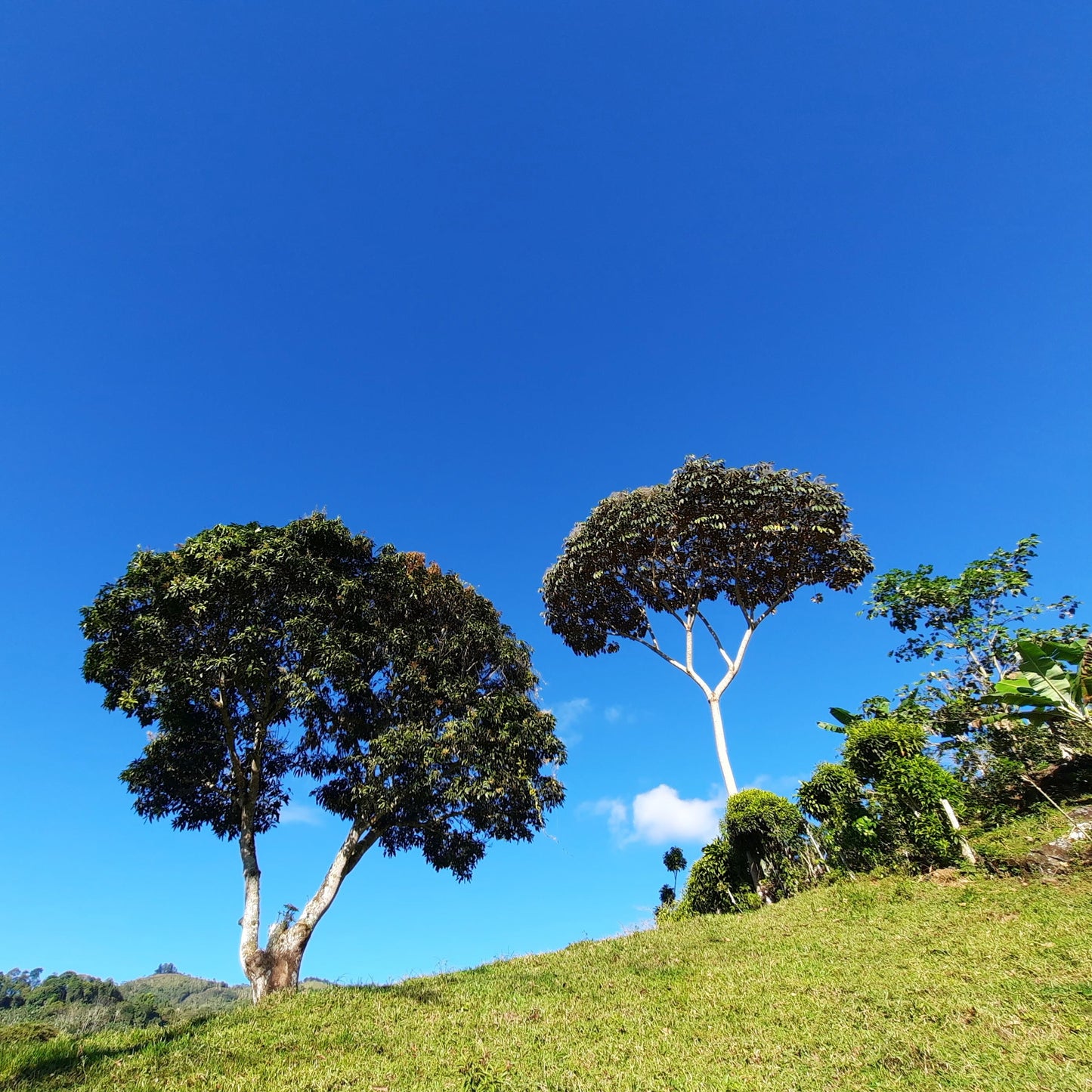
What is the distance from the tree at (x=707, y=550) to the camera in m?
22.1

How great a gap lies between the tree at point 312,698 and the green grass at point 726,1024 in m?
4.72

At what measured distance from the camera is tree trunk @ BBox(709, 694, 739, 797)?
1927 centimetres

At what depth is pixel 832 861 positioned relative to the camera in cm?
1563

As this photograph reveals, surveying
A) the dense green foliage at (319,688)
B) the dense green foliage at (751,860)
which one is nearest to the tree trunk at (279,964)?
the dense green foliage at (319,688)

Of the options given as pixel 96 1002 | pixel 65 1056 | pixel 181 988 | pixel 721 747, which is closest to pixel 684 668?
pixel 721 747

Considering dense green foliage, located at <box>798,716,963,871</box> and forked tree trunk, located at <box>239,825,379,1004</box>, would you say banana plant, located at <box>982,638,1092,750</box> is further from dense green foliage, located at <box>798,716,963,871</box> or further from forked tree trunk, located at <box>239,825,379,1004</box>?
forked tree trunk, located at <box>239,825,379,1004</box>

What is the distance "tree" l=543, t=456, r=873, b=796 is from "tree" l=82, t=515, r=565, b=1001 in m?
6.63

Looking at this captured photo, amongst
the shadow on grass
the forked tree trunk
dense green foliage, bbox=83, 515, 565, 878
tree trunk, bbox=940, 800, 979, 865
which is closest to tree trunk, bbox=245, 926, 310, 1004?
the forked tree trunk

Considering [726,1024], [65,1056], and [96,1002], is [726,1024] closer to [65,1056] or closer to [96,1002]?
[65,1056]

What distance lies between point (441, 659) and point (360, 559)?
4180mm

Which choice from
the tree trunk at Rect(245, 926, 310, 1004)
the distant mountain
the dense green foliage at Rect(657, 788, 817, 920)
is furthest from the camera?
the distant mountain

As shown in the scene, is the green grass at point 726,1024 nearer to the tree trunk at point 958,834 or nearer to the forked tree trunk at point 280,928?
the tree trunk at point 958,834

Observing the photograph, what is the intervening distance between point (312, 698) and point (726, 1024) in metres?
11.8

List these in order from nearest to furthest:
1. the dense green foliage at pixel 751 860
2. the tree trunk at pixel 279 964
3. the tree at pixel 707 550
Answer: the tree trunk at pixel 279 964 < the dense green foliage at pixel 751 860 < the tree at pixel 707 550
